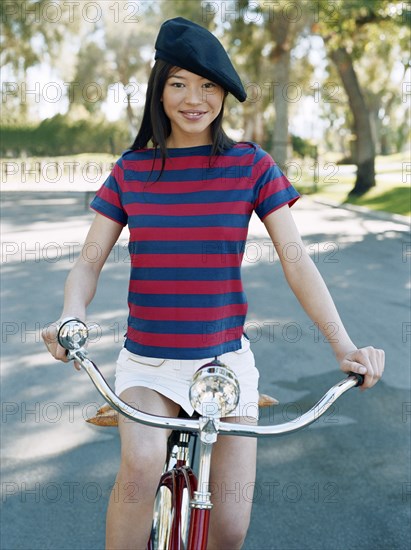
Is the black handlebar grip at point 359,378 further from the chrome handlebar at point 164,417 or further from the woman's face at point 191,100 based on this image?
the woman's face at point 191,100

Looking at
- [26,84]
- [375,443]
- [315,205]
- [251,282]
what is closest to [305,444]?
[375,443]

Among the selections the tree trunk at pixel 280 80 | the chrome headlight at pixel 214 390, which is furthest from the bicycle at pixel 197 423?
the tree trunk at pixel 280 80

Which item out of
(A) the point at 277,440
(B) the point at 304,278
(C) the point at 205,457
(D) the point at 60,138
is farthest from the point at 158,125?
(D) the point at 60,138

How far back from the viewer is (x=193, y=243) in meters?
2.64

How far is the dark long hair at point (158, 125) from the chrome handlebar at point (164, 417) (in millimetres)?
851

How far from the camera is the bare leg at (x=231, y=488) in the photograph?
2.52 metres

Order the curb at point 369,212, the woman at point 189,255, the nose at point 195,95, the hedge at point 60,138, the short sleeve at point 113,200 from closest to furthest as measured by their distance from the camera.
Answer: the woman at point 189,255 → the nose at point 195,95 → the short sleeve at point 113,200 → the curb at point 369,212 → the hedge at point 60,138

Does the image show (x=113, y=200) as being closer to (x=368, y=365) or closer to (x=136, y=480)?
(x=136, y=480)

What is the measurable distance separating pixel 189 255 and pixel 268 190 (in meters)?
0.31

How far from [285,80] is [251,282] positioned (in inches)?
860

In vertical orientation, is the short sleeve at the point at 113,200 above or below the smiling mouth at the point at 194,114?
below

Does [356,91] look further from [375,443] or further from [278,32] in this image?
[375,443]

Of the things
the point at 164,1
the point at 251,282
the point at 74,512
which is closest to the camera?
the point at 74,512

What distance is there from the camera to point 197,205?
105 inches
